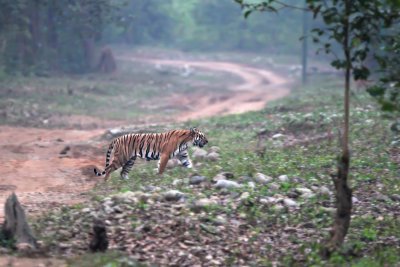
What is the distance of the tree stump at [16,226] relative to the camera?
8812 millimetres

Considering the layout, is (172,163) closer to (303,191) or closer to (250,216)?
(303,191)

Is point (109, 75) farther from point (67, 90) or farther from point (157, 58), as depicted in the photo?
point (157, 58)

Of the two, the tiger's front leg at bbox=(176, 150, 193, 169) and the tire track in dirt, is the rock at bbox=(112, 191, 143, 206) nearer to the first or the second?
the tiger's front leg at bbox=(176, 150, 193, 169)

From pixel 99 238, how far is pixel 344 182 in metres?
2.83

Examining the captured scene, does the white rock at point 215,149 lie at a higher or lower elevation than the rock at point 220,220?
lower

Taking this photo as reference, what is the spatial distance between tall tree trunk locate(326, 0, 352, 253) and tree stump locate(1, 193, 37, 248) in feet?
11.5

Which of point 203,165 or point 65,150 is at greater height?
point 203,165

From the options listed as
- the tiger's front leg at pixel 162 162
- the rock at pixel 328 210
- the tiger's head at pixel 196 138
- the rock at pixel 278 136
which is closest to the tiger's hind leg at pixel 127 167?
the tiger's front leg at pixel 162 162

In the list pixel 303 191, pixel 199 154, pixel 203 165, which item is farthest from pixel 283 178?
pixel 199 154

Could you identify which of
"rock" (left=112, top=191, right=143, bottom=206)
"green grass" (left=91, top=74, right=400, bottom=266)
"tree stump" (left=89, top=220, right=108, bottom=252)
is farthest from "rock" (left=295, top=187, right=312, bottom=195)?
"tree stump" (left=89, top=220, right=108, bottom=252)

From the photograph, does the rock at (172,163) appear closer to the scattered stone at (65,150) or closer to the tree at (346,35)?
the scattered stone at (65,150)

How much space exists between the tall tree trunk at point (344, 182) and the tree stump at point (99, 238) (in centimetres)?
255

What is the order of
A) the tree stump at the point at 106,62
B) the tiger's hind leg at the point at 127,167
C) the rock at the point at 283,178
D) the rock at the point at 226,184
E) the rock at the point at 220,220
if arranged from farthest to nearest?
the tree stump at the point at 106,62, the tiger's hind leg at the point at 127,167, the rock at the point at 283,178, the rock at the point at 226,184, the rock at the point at 220,220

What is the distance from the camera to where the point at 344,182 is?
819 cm
